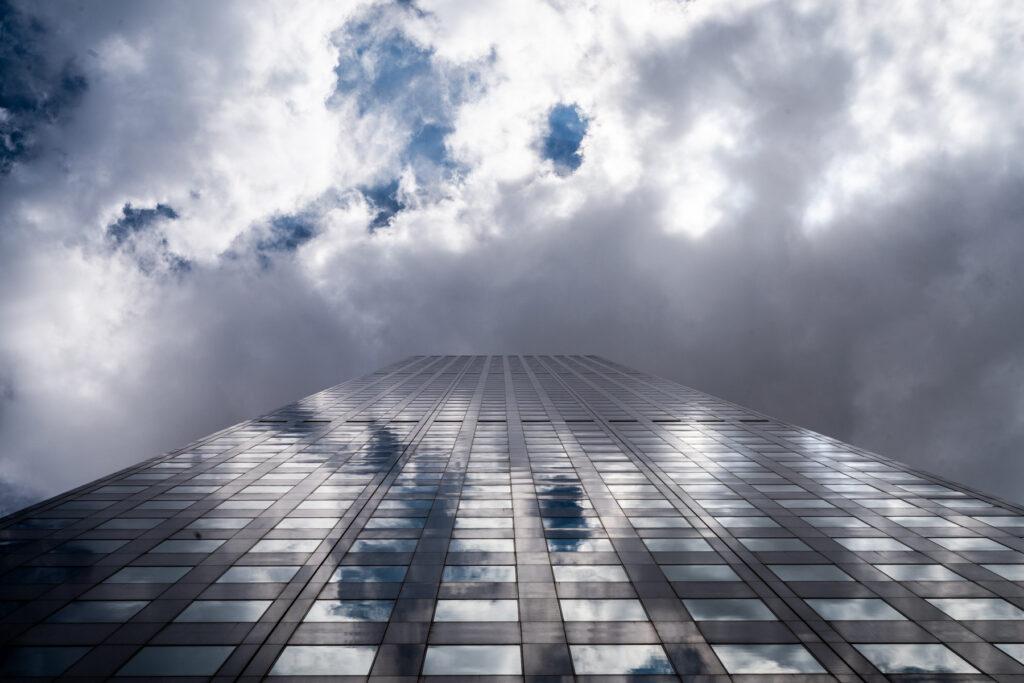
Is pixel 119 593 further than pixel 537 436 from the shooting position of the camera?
No

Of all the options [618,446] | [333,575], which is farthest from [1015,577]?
[333,575]

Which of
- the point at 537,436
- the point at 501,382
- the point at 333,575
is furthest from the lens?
the point at 501,382

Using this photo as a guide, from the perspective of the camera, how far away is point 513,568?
22.3 m

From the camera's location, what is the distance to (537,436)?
47344 mm

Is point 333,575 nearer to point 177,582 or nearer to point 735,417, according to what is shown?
point 177,582

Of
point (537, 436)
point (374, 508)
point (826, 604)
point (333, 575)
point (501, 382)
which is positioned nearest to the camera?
point (826, 604)

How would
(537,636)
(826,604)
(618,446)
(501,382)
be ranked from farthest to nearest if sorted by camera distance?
(501,382)
(618,446)
(826,604)
(537,636)

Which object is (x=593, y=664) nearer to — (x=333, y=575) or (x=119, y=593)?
(x=333, y=575)

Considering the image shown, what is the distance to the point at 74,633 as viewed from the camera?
711 inches

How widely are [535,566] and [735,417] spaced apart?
42942mm

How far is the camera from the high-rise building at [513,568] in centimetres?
1708

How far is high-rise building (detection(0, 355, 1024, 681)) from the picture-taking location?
56.0 feet

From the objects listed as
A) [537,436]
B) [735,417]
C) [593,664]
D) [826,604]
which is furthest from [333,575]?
[735,417]

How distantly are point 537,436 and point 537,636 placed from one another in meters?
29.6
